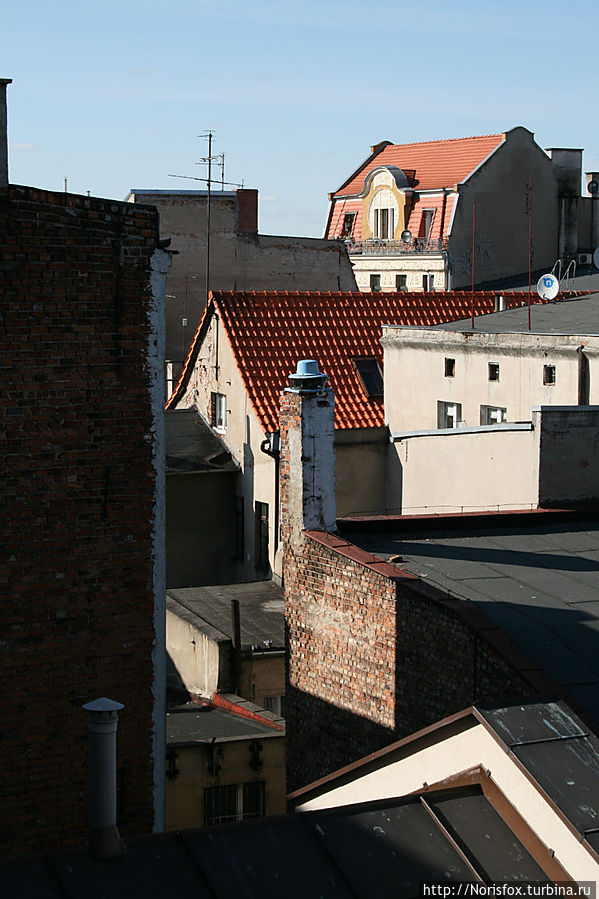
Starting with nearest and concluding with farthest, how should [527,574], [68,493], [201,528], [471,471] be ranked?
1. [68,493]
2. [527,574]
3. [471,471]
4. [201,528]

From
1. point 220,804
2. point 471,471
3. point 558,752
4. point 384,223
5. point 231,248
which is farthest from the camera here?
point 384,223

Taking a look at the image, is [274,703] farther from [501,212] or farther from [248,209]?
[501,212]

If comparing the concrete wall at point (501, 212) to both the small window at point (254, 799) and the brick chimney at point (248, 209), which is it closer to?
the brick chimney at point (248, 209)

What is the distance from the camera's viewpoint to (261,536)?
992 inches

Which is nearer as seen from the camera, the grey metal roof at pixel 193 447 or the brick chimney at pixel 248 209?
the grey metal roof at pixel 193 447

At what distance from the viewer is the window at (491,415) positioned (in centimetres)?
2314

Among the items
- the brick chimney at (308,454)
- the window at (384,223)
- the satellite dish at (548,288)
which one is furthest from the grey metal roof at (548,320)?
the window at (384,223)

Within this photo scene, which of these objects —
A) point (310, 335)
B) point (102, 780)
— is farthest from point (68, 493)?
point (310, 335)

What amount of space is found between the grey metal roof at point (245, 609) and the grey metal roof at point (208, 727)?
52.0 inches

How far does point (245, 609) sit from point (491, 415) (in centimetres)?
611

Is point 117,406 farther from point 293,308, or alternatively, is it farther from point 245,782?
point 293,308

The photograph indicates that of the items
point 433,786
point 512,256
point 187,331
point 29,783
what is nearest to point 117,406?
point 29,783

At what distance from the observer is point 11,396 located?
10109 mm

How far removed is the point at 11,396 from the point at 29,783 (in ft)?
10.6
